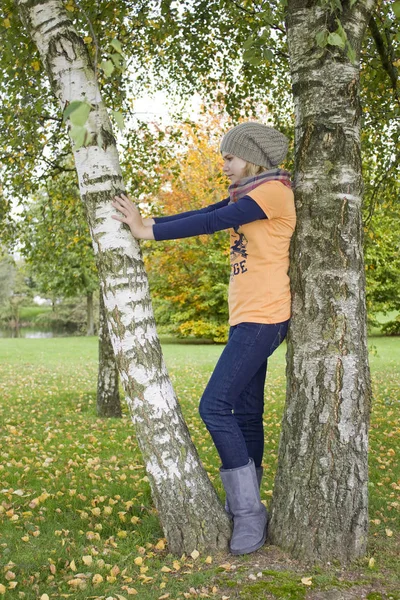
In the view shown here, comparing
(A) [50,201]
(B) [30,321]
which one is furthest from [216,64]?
(B) [30,321]

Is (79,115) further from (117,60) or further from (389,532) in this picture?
(389,532)

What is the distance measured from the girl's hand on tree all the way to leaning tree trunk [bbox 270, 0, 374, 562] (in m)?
0.85

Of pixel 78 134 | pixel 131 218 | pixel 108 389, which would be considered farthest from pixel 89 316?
pixel 78 134

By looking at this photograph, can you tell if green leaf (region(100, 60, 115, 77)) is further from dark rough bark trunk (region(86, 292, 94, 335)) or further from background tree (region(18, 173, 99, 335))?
dark rough bark trunk (region(86, 292, 94, 335))

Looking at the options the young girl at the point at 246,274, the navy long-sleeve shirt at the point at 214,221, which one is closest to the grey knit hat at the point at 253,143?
the young girl at the point at 246,274

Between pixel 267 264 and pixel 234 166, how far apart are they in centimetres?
62

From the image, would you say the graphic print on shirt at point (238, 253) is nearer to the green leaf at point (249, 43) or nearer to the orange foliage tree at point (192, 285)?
the green leaf at point (249, 43)

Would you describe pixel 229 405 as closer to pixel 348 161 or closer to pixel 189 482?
pixel 189 482

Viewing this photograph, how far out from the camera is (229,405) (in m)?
3.32

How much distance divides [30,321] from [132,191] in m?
44.5

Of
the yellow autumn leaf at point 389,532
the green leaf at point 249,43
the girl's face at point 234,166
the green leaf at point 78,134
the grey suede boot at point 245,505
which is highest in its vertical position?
the green leaf at point 249,43

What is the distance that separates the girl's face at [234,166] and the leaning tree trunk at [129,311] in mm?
640

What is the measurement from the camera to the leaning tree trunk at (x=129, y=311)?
10.6ft

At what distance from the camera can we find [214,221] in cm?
318
